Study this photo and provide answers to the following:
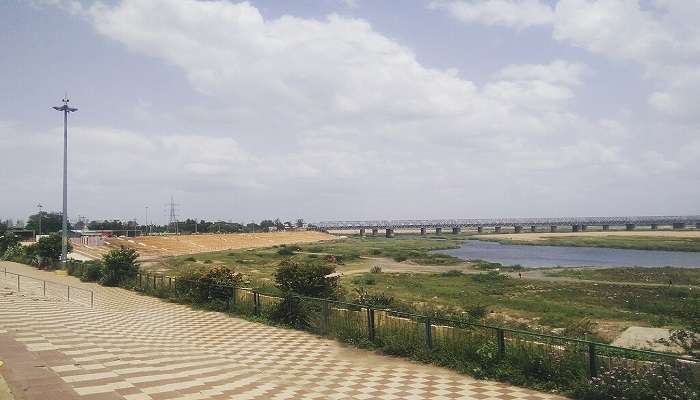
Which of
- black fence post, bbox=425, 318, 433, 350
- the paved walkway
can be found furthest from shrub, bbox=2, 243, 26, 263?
black fence post, bbox=425, 318, 433, 350

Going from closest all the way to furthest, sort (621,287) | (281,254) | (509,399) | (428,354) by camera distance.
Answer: (509,399) < (428,354) < (621,287) < (281,254)

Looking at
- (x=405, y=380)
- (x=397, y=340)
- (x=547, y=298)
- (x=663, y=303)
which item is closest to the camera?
(x=405, y=380)

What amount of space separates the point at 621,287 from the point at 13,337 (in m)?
37.7

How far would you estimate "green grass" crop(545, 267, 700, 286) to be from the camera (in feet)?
141

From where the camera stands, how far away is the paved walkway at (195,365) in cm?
984

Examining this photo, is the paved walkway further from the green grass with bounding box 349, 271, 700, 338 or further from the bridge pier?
the bridge pier

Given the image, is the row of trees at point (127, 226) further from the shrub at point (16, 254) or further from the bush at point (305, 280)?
the bush at point (305, 280)

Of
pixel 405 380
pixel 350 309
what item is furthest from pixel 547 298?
pixel 405 380

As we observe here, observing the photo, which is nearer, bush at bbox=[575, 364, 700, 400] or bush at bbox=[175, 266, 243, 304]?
bush at bbox=[575, 364, 700, 400]

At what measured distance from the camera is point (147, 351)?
13461 millimetres

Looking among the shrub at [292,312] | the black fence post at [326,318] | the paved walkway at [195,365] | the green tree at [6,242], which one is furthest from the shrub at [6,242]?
the black fence post at [326,318]

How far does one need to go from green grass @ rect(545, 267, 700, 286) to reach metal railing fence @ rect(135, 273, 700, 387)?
35463 millimetres

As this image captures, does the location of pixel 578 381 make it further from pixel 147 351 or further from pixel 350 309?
pixel 147 351

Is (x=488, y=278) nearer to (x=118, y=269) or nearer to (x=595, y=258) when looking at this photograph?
(x=118, y=269)
